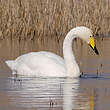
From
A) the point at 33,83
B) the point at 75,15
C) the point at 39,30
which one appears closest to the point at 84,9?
the point at 75,15

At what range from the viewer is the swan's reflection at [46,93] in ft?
25.8

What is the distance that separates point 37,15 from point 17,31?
0.73m

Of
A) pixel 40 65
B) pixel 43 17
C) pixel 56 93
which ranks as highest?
pixel 43 17

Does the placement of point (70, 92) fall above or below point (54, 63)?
below

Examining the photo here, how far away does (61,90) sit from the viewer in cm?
925

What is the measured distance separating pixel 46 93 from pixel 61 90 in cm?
41

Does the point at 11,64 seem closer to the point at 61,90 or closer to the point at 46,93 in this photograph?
the point at 61,90

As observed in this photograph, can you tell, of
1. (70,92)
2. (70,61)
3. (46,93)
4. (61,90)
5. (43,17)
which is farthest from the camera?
(43,17)

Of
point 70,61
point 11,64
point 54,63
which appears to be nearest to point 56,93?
point 54,63

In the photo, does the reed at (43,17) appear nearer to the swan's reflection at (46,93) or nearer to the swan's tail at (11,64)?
the swan's tail at (11,64)

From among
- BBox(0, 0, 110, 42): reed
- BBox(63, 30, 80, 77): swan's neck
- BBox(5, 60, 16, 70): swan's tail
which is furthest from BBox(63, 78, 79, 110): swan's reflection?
BBox(0, 0, 110, 42): reed

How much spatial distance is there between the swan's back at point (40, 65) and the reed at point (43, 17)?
5182mm

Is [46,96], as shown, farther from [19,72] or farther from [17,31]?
Answer: [17,31]

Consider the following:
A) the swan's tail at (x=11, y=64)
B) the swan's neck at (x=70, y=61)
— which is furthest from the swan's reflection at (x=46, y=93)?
the swan's tail at (x=11, y=64)
